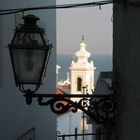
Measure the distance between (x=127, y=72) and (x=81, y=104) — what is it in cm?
48

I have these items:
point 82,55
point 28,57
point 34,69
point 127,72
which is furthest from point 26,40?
point 82,55

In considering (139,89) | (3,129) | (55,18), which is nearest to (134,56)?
(139,89)

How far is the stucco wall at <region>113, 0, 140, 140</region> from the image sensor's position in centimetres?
443

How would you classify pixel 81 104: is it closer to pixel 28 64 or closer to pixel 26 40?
pixel 28 64

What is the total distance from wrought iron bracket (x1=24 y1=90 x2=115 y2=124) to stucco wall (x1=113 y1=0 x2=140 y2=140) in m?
0.14

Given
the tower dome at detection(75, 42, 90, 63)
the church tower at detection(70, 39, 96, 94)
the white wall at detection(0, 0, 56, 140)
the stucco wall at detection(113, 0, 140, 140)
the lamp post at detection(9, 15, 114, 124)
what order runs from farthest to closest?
the tower dome at detection(75, 42, 90, 63)
the church tower at detection(70, 39, 96, 94)
the white wall at detection(0, 0, 56, 140)
the lamp post at detection(9, 15, 114, 124)
the stucco wall at detection(113, 0, 140, 140)

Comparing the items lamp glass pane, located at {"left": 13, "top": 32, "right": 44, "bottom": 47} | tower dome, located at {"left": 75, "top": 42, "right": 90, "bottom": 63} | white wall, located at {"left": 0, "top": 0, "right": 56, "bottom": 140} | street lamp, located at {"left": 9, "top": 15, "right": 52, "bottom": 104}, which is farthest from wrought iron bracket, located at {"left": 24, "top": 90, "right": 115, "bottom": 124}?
tower dome, located at {"left": 75, "top": 42, "right": 90, "bottom": 63}

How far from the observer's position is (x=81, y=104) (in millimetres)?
4961

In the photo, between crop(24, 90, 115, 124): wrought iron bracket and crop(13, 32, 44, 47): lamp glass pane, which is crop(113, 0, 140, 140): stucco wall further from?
crop(13, 32, 44, 47): lamp glass pane

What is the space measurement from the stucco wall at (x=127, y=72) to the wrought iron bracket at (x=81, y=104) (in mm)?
137

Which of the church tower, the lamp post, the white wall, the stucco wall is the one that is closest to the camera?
the stucco wall

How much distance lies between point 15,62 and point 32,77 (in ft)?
0.63

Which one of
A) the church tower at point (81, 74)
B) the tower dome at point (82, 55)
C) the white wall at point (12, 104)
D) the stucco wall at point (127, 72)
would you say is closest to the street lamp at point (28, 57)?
the stucco wall at point (127, 72)

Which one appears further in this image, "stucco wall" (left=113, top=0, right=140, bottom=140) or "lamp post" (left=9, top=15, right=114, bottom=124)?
"lamp post" (left=9, top=15, right=114, bottom=124)
